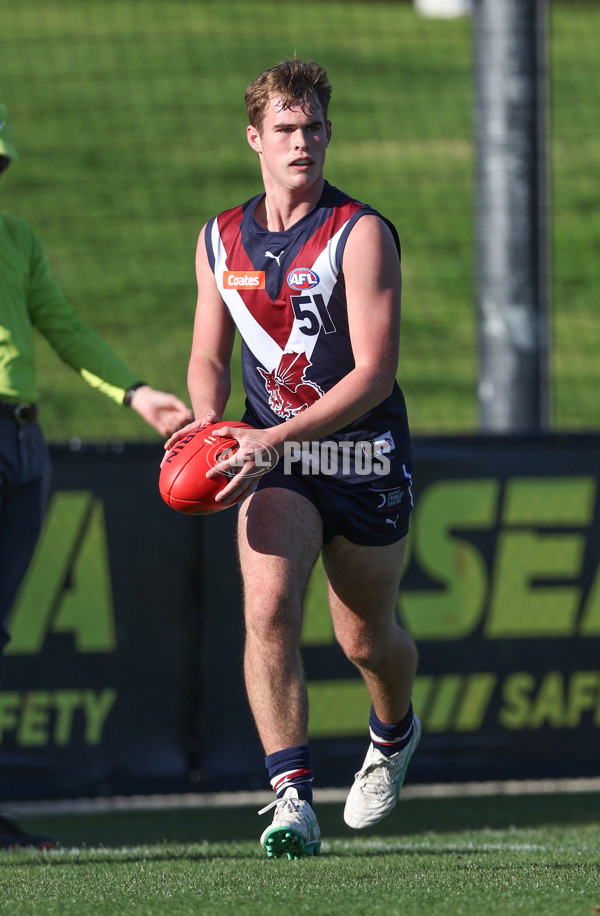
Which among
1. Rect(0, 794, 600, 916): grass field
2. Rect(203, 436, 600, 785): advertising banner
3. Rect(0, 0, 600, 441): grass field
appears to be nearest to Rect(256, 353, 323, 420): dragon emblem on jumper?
Rect(0, 794, 600, 916): grass field

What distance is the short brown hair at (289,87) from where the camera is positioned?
4.10 metres

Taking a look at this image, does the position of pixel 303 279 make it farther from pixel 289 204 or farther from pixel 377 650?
pixel 377 650

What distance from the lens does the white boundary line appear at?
639 cm

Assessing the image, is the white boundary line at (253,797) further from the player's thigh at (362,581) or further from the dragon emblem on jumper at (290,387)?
the dragon emblem on jumper at (290,387)

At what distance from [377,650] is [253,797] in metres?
2.35

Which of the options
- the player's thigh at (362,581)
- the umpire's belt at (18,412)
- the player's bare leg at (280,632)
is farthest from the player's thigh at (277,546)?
the umpire's belt at (18,412)

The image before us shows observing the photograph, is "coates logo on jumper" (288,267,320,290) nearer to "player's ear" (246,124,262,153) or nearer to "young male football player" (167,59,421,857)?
"young male football player" (167,59,421,857)

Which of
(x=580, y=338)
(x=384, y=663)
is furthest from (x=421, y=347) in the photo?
(x=384, y=663)

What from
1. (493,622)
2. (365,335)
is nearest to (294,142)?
(365,335)

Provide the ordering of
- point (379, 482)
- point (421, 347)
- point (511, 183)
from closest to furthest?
point (379, 482) < point (511, 183) < point (421, 347)

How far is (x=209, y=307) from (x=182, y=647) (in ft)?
7.71

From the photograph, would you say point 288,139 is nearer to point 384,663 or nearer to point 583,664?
point 384,663

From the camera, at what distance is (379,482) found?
4320mm

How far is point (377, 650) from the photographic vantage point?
14.8ft
